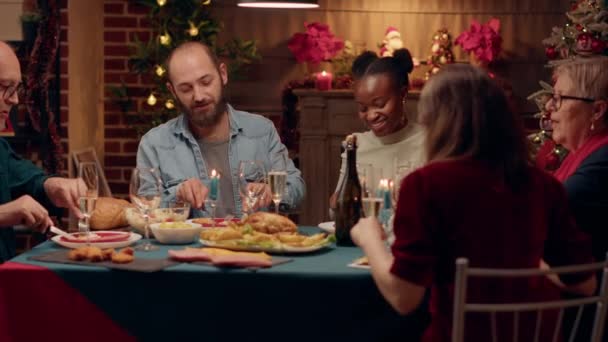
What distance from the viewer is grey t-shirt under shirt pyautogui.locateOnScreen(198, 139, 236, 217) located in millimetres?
3617

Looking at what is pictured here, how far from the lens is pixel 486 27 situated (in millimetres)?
5969

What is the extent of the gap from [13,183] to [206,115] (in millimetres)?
775

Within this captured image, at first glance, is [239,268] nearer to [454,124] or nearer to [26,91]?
[454,124]

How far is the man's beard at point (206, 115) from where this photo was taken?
356 centimetres

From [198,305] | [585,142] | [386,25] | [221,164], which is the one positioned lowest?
[198,305]

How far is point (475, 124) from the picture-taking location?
6.61 feet

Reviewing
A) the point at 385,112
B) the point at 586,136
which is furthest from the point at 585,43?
the point at 586,136

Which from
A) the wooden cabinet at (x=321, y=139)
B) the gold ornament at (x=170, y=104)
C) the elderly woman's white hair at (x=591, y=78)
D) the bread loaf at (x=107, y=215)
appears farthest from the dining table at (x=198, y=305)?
the wooden cabinet at (x=321, y=139)

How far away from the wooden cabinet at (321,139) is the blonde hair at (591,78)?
3293 millimetres

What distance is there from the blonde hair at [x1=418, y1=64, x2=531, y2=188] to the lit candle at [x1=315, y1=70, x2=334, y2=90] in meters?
3.94

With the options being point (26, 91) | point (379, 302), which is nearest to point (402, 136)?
point (379, 302)

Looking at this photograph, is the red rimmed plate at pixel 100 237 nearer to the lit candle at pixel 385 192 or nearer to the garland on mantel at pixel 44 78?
the lit candle at pixel 385 192

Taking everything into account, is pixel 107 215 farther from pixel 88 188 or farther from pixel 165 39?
A: pixel 165 39

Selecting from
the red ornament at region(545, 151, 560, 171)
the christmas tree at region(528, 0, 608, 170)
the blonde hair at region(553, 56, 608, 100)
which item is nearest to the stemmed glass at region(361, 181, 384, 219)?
the blonde hair at region(553, 56, 608, 100)
